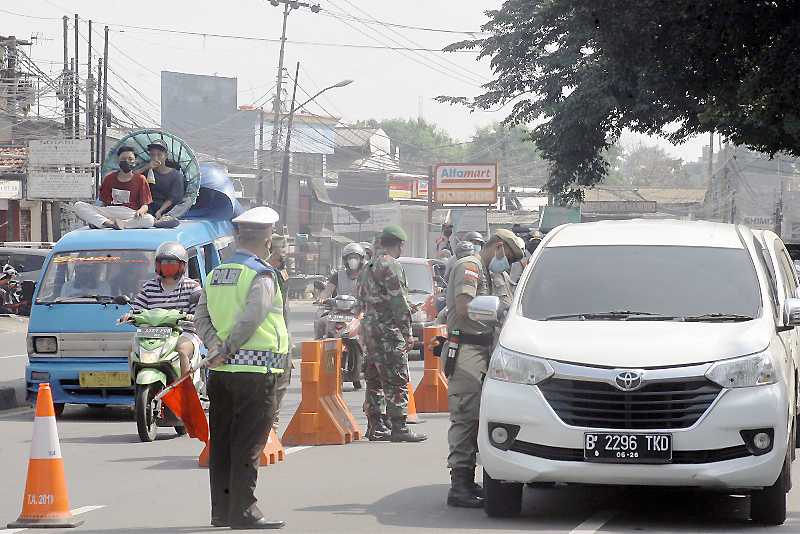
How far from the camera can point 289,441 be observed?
13180 millimetres

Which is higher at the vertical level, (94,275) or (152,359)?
(94,275)

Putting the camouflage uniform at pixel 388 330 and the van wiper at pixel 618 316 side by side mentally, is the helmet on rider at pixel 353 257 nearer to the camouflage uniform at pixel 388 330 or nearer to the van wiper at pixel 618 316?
the camouflage uniform at pixel 388 330

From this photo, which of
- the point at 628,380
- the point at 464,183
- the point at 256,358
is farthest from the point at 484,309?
the point at 464,183

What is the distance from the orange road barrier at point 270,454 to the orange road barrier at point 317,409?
985 millimetres

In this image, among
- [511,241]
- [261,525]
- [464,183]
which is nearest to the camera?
[261,525]

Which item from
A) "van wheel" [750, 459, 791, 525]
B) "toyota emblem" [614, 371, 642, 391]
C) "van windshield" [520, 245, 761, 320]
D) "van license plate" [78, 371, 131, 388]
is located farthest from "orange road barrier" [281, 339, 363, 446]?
"van wheel" [750, 459, 791, 525]

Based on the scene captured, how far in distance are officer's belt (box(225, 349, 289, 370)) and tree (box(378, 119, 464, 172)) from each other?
117 m

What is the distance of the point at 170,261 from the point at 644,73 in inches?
340

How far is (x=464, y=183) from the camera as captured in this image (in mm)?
65875

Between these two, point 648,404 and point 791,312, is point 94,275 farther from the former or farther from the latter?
point 648,404

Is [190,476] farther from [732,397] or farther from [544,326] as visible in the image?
[732,397]

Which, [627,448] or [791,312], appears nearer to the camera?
[627,448]

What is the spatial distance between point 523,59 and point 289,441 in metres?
15.9

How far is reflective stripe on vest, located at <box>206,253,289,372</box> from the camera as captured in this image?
831 centimetres
